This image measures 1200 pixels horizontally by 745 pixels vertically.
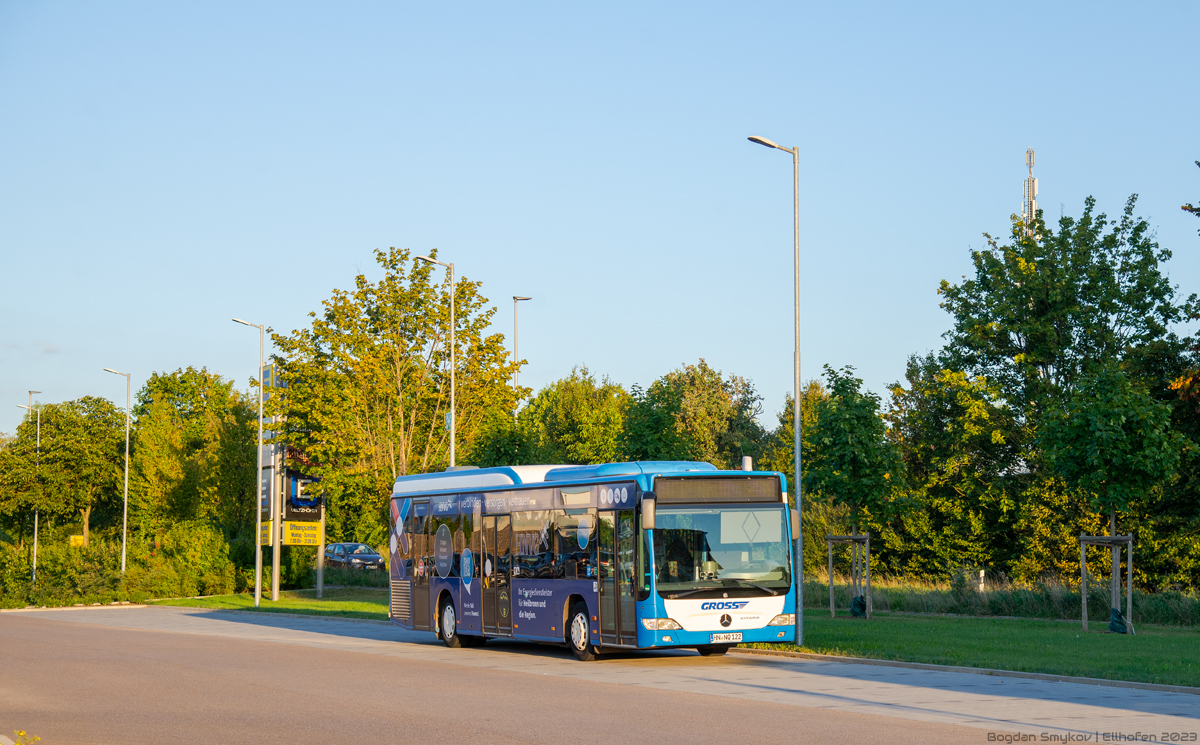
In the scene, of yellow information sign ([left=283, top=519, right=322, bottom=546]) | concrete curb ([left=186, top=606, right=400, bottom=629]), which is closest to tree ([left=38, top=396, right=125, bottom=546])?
concrete curb ([left=186, top=606, right=400, bottom=629])

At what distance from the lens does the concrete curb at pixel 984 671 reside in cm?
1435

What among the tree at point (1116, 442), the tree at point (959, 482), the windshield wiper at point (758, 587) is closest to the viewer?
the windshield wiper at point (758, 587)

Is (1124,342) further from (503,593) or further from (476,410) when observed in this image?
(503,593)

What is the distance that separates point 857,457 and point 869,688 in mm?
11398

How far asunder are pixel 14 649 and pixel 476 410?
18.8m

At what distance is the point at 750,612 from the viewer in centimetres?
1861

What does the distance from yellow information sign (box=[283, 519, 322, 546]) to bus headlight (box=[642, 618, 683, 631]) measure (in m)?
28.5

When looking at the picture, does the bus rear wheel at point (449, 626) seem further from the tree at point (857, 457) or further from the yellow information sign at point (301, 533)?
the yellow information sign at point (301, 533)

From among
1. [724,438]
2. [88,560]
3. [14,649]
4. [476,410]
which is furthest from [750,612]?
[724,438]

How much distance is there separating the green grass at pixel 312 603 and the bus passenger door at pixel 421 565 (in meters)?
8.32

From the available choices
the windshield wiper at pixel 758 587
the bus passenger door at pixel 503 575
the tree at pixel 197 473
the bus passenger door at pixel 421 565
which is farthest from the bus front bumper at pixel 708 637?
the tree at pixel 197 473

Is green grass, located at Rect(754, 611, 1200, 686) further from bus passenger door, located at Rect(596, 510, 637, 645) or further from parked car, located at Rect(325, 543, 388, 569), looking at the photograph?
parked car, located at Rect(325, 543, 388, 569)

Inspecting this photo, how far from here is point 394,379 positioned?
137 feet

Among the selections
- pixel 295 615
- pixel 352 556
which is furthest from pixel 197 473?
pixel 295 615
